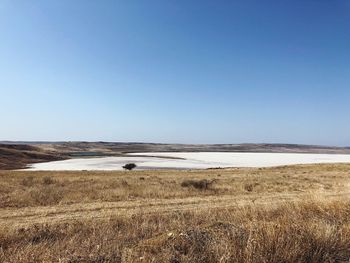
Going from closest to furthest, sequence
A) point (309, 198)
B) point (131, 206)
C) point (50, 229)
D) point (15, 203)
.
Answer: point (50, 229) → point (309, 198) → point (131, 206) → point (15, 203)

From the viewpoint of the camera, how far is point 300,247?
6.15 metres

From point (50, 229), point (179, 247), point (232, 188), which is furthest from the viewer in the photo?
point (232, 188)

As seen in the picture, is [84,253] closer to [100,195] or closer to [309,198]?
[309,198]

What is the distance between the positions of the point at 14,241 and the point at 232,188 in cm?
1927

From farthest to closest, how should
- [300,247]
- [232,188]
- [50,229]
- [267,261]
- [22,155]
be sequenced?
[22,155] < [232,188] < [50,229] < [300,247] < [267,261]

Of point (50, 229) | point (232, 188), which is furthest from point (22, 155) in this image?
point (50, 229)

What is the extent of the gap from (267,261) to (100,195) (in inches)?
653

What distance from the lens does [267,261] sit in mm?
5602

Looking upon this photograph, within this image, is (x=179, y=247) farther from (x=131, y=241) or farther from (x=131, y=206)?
(x=131, y=206)

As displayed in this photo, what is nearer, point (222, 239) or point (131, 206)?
point (222, 239)

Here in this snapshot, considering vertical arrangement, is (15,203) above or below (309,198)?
below

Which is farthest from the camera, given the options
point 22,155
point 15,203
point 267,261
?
point 22,155

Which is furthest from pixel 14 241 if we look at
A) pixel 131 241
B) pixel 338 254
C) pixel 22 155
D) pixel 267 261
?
pixel 22 155

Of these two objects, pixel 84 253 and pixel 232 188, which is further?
pixel 232 188
